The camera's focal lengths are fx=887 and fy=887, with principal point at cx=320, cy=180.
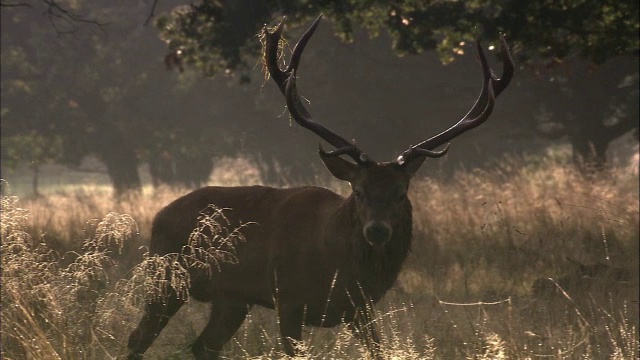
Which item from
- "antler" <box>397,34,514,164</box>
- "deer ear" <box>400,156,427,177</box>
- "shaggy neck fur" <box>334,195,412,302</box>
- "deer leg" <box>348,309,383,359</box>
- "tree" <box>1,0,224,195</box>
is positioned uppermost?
"tree" <box>1,0,224,195</box>

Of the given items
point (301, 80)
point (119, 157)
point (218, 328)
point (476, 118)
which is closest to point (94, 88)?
point (119, 157)

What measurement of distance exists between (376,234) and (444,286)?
3911mm

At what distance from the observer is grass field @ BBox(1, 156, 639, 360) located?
16.3 feet

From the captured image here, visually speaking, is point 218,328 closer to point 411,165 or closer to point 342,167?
point 342,167

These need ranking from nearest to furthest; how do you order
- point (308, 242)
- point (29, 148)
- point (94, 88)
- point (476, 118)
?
point (308, 242) < point (476, 118) < point (29, 148) < point (94, 88)

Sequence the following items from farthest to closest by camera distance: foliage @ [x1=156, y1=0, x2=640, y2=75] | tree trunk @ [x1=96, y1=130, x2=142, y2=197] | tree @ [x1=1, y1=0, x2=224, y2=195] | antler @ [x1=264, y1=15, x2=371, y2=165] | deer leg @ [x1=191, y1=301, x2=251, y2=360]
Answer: tree trunk @ [x1=96, y1=130, x2=142, y2=197] → tree @ [x1=1, y1=0, x2=224, y2=195] → foliage @ [x1=156, y1=0, x2=640, y2=75] → deer leg @ [x1=191, y1=301, x2=251, y2=360] → antler @ [x1=264, y1=15, x2=371, y2=165]

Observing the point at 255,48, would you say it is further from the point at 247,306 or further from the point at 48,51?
the point at 48,51

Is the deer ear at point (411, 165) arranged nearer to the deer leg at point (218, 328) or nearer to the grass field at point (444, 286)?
the grass field at point (444, 286)

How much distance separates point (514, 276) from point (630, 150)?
145ft

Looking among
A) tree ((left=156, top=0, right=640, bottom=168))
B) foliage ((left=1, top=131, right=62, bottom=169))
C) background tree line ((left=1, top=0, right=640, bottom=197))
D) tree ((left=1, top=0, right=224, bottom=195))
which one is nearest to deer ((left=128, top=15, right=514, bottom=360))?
tree ((left=156, top=0, right=640, bottom=168))

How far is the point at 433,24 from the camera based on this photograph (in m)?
10.6

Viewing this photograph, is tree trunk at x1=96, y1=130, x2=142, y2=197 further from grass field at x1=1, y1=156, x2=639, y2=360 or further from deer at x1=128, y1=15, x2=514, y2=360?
deer at x1=128, y1=15, x2=514, y2=360

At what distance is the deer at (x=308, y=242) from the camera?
555 cm

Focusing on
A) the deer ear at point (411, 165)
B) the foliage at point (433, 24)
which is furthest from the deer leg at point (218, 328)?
the foliage at point (433, 24)
